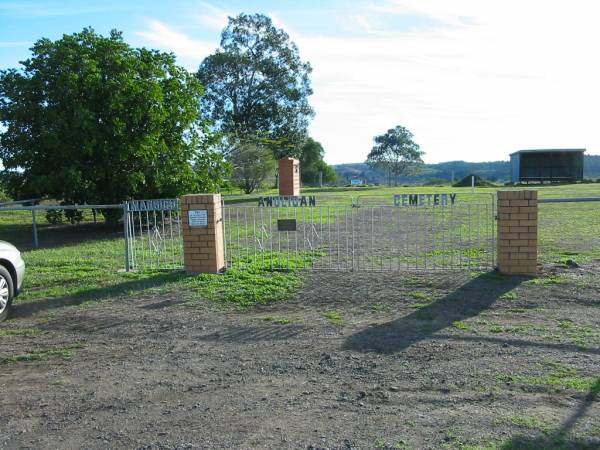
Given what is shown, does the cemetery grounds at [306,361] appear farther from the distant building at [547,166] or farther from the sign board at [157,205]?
the distant building at [547,166]

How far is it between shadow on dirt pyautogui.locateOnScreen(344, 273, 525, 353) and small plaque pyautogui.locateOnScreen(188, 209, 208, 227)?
3706mm

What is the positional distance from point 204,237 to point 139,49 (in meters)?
10.1

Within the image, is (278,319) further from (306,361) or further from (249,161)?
(249,161)

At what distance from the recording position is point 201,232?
8867 mm

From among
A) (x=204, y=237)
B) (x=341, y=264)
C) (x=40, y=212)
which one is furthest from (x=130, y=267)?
(x=40, y=212)

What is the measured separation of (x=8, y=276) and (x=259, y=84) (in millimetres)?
41602

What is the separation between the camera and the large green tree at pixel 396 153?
78.3 m

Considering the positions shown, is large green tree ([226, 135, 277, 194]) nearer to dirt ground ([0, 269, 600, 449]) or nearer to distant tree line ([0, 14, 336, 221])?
distant tree line ([0, 14, 336, 221])

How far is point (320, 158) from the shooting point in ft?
255

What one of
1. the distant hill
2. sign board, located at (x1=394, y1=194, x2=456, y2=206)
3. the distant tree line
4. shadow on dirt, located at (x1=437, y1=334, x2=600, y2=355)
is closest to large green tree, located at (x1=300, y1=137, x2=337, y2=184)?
the distant hill

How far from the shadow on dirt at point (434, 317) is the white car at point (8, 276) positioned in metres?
4.46

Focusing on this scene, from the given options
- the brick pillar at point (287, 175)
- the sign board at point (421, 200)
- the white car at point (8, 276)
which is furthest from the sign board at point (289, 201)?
the brick pillar at point (287, 175)

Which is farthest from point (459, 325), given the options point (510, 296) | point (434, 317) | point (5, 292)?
point (5, 292)

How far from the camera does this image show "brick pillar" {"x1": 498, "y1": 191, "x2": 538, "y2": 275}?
8047 millimetres
